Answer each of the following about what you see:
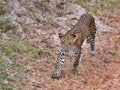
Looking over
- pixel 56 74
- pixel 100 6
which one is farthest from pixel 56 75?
pixel 100 6

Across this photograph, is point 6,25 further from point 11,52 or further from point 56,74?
point 56,74

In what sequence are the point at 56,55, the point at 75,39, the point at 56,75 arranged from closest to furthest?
1. the point at 56,75
2. the point at 75,39
3. the point at 56,55

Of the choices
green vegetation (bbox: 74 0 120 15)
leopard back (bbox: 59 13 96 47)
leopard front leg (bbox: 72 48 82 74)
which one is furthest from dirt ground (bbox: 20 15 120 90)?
green vegetation (bbox: 74 0 120 15)

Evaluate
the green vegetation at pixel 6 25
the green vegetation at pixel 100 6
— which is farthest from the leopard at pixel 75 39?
the green vegetation at pixel 100 6

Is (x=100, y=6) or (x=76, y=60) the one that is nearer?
(x=76, y=60)

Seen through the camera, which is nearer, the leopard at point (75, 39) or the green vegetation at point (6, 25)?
the leopard at point (75, 39)

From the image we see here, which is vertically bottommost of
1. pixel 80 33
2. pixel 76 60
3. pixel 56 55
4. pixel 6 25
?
pixel 56 55

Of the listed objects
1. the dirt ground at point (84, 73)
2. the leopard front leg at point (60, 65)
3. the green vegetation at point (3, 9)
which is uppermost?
the green vegetation at point (3, 9)

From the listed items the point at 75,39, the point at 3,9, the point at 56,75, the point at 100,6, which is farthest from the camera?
the point at 100,6

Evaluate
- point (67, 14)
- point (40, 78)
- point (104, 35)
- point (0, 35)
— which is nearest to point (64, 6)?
point (67, 14)

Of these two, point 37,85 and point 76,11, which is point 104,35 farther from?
point 37,85

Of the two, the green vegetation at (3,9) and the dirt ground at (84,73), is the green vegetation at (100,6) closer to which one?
the dirt ground at (84,73)

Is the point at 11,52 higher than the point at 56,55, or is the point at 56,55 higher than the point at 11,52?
the point at 11,52

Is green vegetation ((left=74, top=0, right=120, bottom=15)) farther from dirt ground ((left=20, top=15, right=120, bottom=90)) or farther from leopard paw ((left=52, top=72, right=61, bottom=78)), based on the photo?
leopard paw ((left=52, top=72, right=61, bottom=78))
